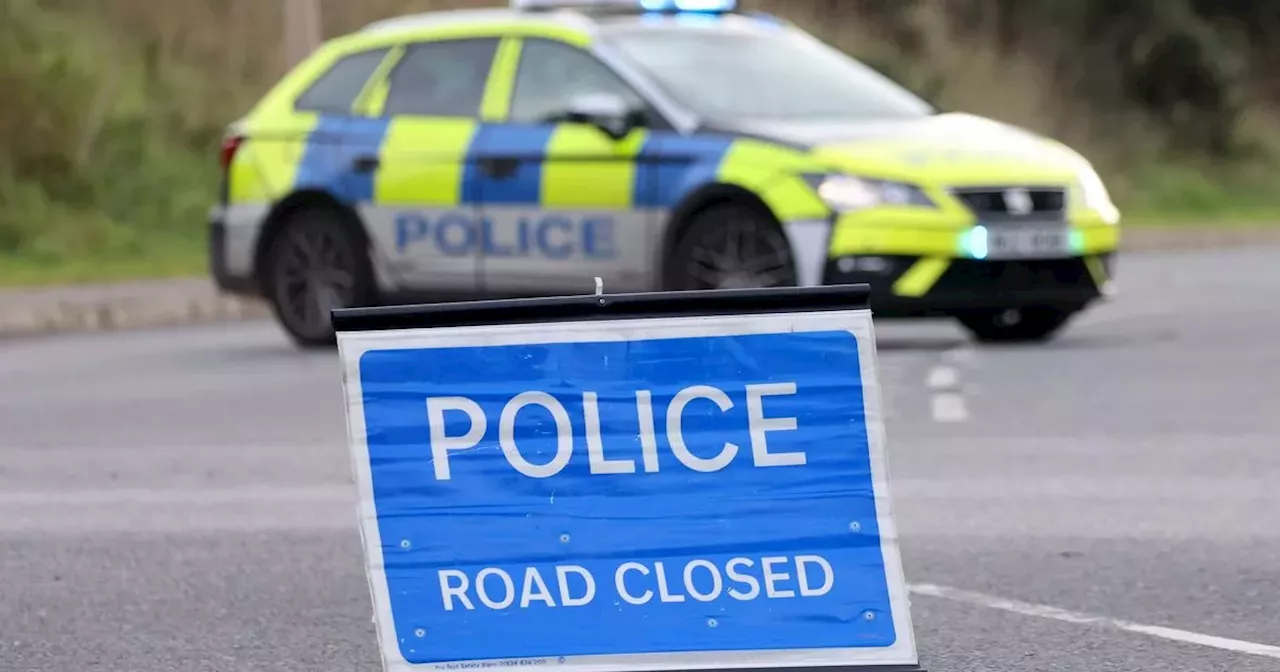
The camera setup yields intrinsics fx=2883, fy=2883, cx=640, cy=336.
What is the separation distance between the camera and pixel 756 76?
43.7ft

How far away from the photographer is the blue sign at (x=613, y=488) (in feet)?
16.4

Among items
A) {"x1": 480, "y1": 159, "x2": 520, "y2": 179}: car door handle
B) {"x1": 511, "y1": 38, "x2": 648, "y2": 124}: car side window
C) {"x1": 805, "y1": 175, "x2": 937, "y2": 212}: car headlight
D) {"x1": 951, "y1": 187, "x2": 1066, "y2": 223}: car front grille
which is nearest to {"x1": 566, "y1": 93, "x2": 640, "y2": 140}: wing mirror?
{"x1": 511, "y1": 38, "x2": 648, "y2": 124}: car side window

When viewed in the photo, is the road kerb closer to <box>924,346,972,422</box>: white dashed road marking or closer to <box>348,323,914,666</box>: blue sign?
<box>924,346,972,422</box>: white dashed road marking

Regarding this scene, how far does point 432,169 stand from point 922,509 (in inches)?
224

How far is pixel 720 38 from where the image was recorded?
44.9 ft

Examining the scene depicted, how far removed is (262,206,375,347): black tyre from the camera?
1375 centimetres

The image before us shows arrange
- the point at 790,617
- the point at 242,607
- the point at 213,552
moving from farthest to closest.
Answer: the point at 213,552 < the point at 242,607 < the point at 790,617

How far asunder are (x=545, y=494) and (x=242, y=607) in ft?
5.83

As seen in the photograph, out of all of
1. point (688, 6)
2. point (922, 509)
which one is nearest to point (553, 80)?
point (688, 6)

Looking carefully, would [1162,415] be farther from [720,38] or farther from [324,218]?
[324,218]

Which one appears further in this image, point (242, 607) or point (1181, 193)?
point (1181, 193)

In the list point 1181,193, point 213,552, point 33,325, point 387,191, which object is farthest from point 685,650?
point 1181,193

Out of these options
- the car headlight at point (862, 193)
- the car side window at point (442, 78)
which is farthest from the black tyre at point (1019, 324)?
the car side window at point (442, 78)

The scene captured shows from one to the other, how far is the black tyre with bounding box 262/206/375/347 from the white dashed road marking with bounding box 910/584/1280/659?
733 centimetres
